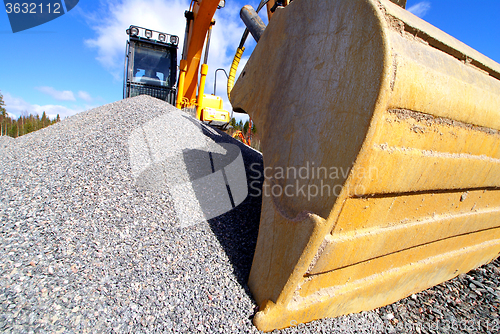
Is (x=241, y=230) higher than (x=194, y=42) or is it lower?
lower

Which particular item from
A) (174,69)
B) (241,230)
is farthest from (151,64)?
(241,230)

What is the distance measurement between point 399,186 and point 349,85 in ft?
1.76

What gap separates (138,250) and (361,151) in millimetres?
1360

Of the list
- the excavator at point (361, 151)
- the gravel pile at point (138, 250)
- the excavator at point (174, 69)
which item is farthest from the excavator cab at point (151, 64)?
the excavator at point (361, 151)

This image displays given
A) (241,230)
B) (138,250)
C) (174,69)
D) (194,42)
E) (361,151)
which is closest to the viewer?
(361,151)

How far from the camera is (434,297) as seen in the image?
1.83 metres

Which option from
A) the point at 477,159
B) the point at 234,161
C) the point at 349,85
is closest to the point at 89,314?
the point at 349,85

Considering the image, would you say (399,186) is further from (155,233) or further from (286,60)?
(155,233)

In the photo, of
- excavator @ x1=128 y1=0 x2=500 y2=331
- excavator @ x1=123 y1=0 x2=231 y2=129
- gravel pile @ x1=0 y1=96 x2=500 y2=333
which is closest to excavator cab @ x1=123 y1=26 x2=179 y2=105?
excavator @ x1=123 y1=0 x2=231 y2=129

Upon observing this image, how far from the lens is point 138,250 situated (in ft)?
4.99

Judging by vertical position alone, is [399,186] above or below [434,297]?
above

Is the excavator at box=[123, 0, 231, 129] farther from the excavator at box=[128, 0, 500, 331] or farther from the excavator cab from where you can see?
the excavator at box=[128, 0, 500, 331]

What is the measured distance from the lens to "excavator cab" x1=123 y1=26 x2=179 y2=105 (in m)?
6.00

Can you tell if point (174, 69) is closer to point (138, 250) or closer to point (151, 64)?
point (151, 64)
